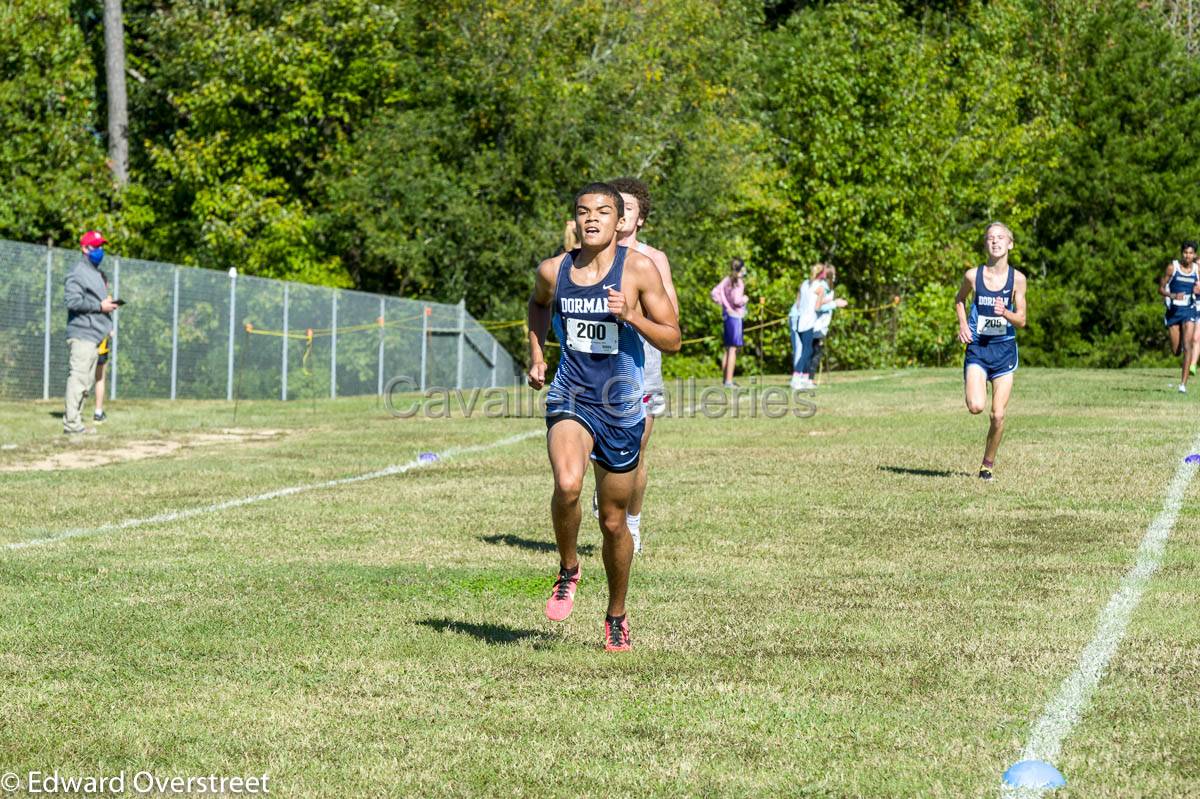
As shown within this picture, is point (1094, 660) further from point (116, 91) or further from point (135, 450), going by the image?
point (116, 91)

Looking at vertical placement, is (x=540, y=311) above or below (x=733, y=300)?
below

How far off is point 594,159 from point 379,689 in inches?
1297

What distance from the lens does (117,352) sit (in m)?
26.1

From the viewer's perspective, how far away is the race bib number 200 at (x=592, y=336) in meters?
7.04

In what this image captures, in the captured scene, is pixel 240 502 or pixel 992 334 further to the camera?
pixel 992 334

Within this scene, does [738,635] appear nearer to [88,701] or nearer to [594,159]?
[88,701]

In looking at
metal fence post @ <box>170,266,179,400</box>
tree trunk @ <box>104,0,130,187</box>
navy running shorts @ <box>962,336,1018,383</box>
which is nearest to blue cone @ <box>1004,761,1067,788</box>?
navy running shorts @ <box>962,336,1018,383</box>

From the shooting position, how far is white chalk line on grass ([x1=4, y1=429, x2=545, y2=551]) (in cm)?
1073

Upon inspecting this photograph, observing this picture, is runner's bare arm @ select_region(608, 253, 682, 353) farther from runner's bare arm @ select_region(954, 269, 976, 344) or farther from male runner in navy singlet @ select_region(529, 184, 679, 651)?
runner's bare arm @ select_region(954, 269, 976, 344)

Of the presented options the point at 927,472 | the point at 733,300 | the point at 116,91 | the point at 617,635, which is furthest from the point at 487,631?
the point at 116,91

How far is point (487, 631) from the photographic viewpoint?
752 cm

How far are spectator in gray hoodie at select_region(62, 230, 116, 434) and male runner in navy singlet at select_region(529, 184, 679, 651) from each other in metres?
11.7

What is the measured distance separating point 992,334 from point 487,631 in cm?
775

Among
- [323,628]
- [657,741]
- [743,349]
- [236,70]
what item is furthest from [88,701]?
[743,349]
